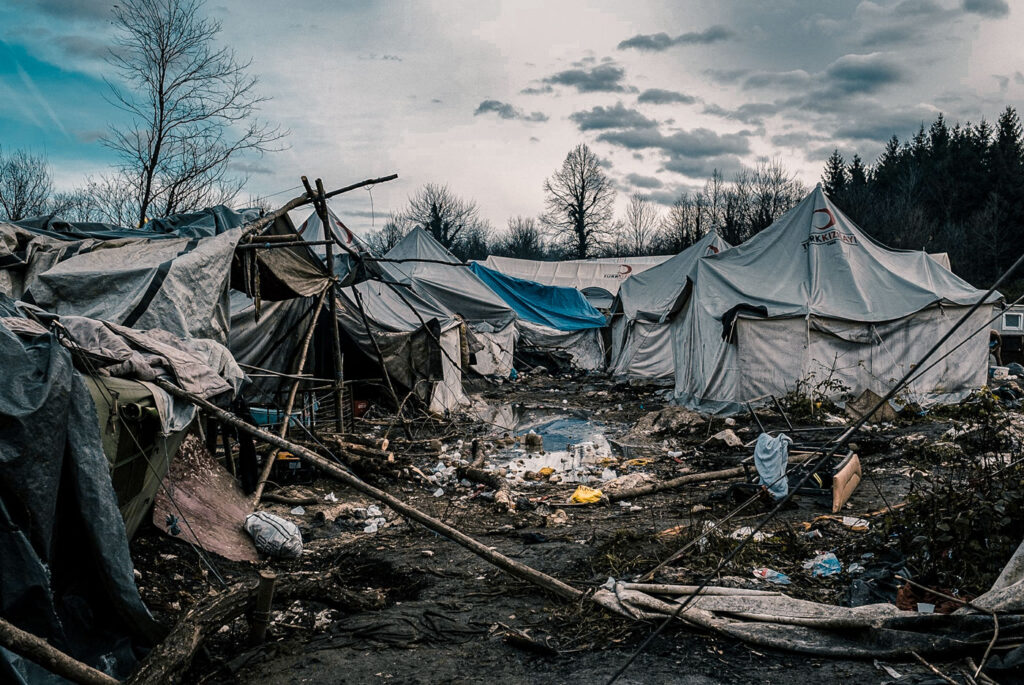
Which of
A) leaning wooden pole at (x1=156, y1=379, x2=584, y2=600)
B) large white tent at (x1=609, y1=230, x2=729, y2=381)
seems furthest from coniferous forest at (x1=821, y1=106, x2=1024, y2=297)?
leaning wooden pole at (x1=156, y1=379, x2=584, y2=600)

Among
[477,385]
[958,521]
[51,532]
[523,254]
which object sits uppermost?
[523,254]

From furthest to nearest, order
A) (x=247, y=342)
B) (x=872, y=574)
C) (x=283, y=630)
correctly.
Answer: (x=247, y=342)
(x=872, y=574)
(x=283, y=630)

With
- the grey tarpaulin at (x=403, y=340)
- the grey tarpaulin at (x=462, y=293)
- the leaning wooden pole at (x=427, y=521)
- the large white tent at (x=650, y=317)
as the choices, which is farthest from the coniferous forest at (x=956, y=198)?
the leaning wooden pole at (x=427, y=521)

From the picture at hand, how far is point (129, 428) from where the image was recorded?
4262mm

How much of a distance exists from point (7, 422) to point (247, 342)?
8.36 m

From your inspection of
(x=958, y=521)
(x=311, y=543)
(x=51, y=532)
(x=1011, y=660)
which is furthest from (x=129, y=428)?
(x=958, y=521)

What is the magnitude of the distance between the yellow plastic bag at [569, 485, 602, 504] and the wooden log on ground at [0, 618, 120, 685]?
555cm

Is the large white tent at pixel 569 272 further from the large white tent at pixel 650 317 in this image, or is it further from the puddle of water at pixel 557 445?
the puddle of water at pixel 557 445

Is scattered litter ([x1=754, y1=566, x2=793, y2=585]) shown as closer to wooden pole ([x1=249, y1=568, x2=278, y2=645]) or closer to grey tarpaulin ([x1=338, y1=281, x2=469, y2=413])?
wooden pole ([x1=249, y1=568, x2=278, y2=645])

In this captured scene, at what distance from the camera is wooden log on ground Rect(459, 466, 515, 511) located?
7.64 metres

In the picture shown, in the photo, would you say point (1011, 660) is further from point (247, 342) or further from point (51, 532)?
point (247, 342)

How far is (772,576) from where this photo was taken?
503 centimetres

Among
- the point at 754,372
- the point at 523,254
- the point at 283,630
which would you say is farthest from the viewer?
the point at 523,254

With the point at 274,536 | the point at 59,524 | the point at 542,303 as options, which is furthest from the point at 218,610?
the point at 542,303
